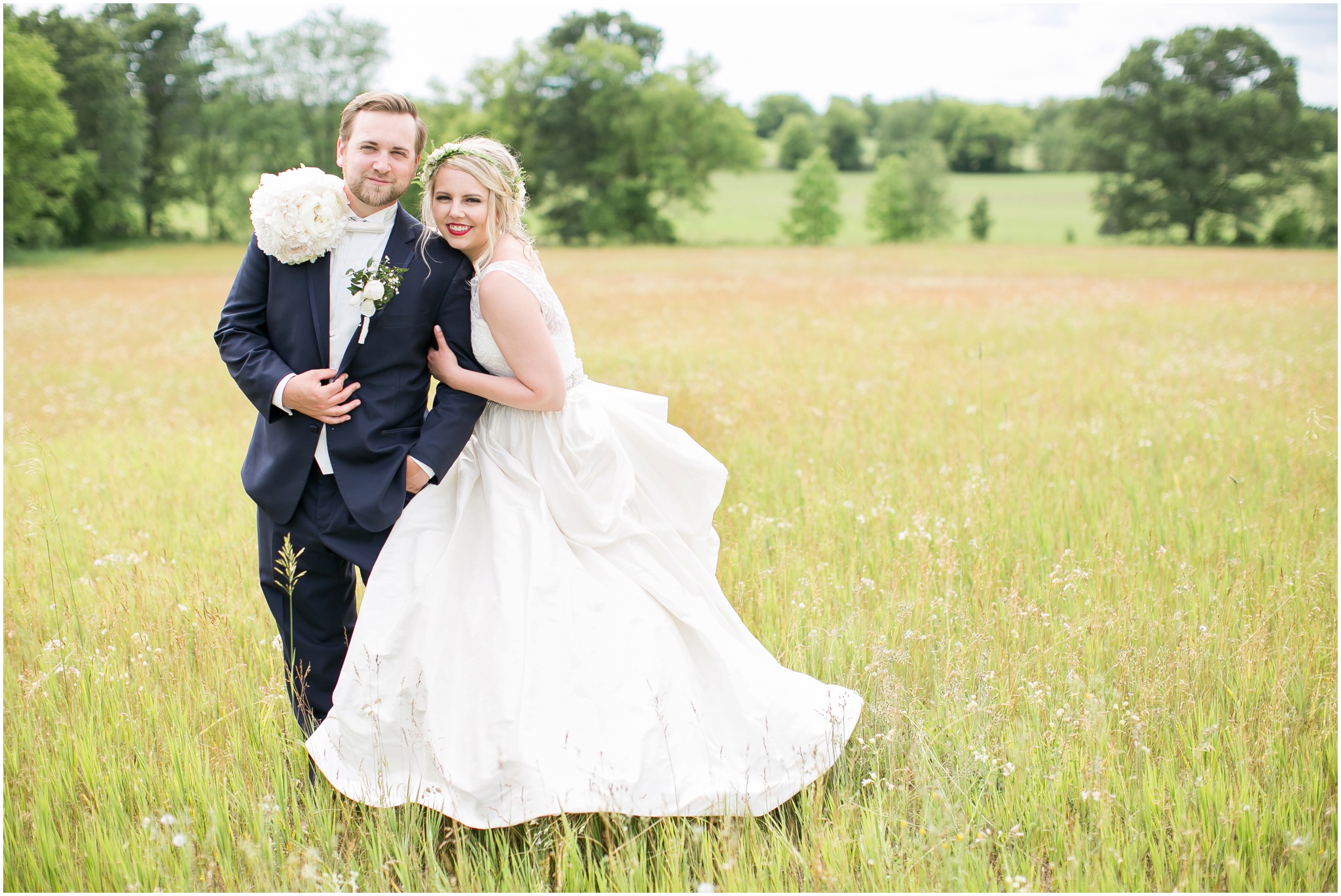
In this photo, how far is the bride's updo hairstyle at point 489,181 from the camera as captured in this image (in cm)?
327

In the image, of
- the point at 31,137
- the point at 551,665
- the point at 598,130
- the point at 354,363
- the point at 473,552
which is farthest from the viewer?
the point at 598,130

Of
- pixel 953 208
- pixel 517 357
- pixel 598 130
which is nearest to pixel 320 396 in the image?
pixel 517 357

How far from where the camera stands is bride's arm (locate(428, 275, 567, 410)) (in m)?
3.31

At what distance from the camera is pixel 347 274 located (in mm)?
3377

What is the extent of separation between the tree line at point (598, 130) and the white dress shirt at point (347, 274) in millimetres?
49425

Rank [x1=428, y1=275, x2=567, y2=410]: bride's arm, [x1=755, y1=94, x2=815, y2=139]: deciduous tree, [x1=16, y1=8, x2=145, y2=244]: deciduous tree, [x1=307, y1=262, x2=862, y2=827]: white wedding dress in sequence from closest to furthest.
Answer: [x1=307, y1=262, x2=862, y2=827]: white wedding dress, [x1=428, y1=275, x2=567, y2=410]: bride's arm, [x1=16, y1=8, x2=145, y2=244]: deciduous tree, [x1=755, y1=94, x2=815, y2=139]: deciduous tree

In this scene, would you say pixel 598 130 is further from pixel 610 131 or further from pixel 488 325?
pixel 488 325

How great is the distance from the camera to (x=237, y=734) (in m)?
3.65

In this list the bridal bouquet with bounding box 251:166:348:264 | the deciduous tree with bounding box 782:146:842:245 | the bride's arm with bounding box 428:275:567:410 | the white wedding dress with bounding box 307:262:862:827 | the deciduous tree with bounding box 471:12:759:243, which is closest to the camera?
the white wedding dress with bounding box 307:262:862:827

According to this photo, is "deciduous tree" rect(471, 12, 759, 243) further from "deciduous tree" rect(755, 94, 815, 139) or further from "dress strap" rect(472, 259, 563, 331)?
"dress strap" rect(472, 259, 563, 331)

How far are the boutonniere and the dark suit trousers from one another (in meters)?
0.67

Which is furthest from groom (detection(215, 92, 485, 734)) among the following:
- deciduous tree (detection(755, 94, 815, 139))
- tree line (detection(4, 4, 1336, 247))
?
deciduous tree (detection(755, 94, 815, 139))

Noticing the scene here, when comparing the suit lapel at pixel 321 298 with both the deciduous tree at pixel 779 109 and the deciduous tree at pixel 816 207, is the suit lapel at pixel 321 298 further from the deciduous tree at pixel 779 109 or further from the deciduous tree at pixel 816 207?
the deciduous tree at pixel 779 109

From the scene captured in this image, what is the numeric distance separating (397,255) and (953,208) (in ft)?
224
